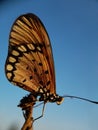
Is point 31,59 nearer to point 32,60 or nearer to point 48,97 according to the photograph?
point 32,60

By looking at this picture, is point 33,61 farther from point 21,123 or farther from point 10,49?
point 21,123

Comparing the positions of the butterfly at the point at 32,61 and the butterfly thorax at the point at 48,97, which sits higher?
the butterfly at the point at 32,61

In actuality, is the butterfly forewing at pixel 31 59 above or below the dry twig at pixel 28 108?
above

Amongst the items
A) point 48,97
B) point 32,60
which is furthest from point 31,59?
point 48,97

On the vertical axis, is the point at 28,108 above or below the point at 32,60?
below

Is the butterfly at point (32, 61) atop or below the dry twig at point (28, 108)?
atop

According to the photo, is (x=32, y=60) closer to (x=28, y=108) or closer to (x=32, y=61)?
(x=32, y=61)
